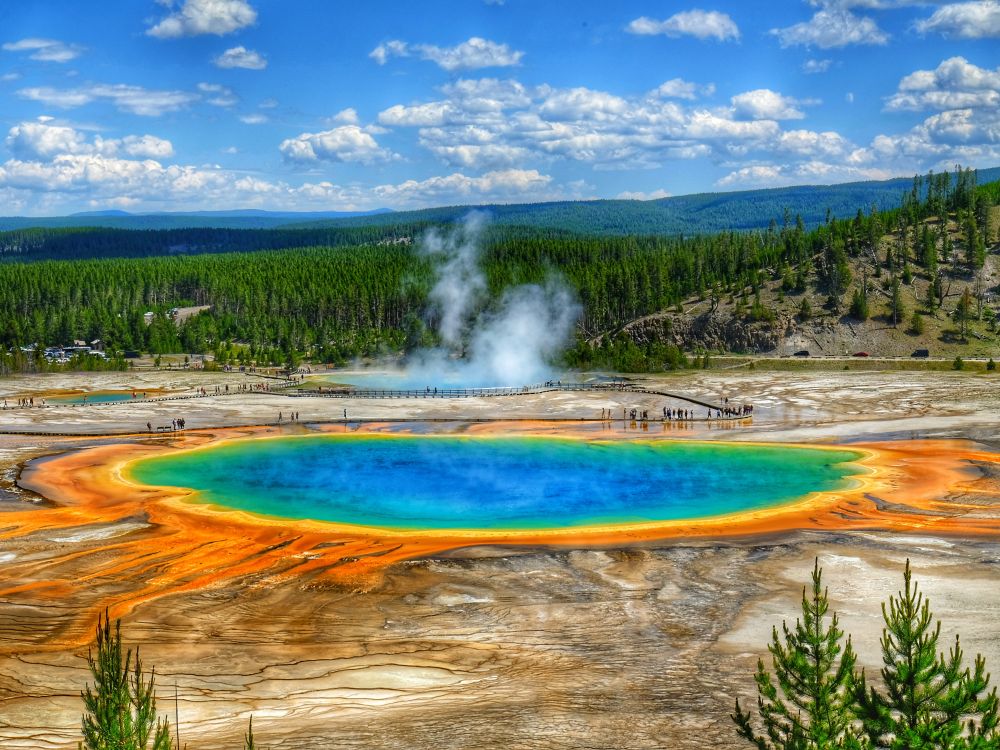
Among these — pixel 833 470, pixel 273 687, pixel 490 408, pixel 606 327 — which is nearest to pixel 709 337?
pixel 606 327

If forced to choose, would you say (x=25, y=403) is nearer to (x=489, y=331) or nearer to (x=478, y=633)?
(x=489, y=331)

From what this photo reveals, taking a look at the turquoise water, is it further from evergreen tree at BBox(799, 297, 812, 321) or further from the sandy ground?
evergreen tree at BBox(799, 297, 812, 321)

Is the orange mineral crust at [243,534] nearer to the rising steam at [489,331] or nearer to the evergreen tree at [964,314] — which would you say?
the rising steam at [489,331]

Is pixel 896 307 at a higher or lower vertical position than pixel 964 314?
higher

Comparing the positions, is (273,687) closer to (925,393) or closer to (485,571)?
(485,571)

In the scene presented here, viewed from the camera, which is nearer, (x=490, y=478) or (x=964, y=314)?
(x=490, y=478)

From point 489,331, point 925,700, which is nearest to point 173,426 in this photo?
point 489,331

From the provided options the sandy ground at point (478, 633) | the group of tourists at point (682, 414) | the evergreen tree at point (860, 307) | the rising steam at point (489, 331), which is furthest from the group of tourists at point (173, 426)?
the evergreen tree at point (860, 307)

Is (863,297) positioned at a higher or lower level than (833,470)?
higher
